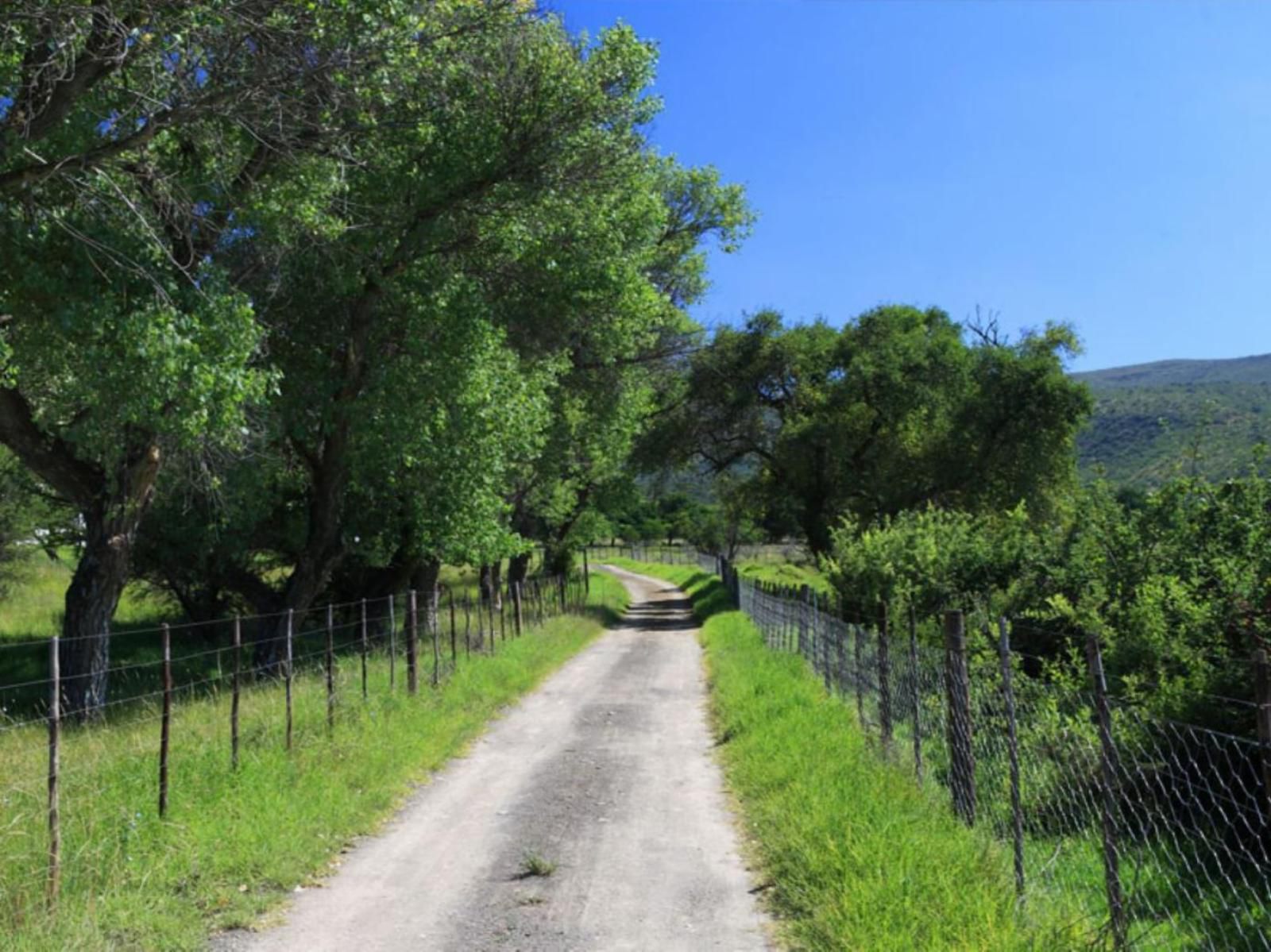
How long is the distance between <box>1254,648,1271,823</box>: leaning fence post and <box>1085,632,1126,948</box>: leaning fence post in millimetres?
933

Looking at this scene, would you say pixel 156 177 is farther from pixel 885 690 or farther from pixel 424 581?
pixel 424 581

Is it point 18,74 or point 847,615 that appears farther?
point 847,615

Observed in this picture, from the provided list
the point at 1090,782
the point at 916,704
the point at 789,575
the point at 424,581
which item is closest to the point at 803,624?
the point at 1090,782

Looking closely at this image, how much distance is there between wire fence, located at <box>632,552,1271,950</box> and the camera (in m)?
4.54

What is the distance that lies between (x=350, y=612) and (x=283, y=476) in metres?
6.56

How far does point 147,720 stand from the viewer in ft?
29.5

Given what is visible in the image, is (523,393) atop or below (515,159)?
below

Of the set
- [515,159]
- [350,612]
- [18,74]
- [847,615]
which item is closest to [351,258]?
[515,159]

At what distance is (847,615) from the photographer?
58.6 ft

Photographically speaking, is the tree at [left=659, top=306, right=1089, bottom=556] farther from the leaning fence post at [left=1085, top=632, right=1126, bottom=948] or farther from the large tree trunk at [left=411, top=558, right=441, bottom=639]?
the leaning fence post at [left=1085, top=632, right=1126, bottom=948]

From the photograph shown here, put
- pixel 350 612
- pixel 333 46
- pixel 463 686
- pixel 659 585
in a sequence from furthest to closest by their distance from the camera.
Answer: pixel 659 585, pixel 350 612, pixel 463 686, pixel 333 46

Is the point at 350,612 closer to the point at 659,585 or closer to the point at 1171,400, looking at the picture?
the point at 659,585

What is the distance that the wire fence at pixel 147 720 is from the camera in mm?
6086

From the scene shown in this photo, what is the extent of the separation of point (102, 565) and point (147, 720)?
6037 millimetres
